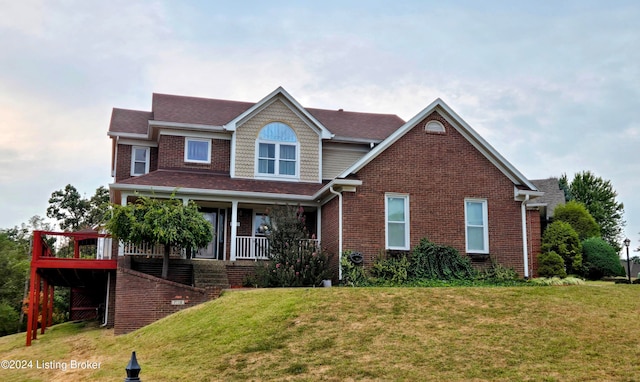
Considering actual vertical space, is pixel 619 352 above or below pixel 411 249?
below

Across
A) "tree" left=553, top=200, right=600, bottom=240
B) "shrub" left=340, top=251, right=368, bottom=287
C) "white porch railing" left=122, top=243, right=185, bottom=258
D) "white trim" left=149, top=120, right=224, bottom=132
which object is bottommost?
"shrub" left=340, top=251, right=368, bottom=287

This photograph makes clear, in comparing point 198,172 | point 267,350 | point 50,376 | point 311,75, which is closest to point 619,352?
point 267,350

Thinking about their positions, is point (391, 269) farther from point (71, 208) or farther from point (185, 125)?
point (71, 208)

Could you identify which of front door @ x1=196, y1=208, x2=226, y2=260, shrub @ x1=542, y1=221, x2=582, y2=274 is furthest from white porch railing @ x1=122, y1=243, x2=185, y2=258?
shrub @ x1=542, y1=221, x2=582, y2=274

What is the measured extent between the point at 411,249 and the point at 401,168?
284cm

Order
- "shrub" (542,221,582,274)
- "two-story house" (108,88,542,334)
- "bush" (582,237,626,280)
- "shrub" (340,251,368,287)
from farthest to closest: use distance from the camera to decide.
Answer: "bush" (582,237,626,280) → "shrub" (542,221,582,274) → "two-story house" (108,88,542,334) → "shrub" (340,251,368,287)

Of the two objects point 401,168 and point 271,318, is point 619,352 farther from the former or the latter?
point 401,168

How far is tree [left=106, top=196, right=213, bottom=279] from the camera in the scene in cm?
2023

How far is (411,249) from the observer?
21.7 meters

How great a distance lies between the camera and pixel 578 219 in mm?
37000

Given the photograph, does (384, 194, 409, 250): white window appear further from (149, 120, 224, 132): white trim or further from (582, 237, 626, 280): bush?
(582, 237, 626, 280): bush

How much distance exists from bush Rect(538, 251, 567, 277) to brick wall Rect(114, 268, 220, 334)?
15.3 metres

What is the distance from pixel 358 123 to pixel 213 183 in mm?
8589

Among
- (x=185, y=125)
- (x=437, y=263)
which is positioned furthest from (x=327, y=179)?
(x=437, y=263)
